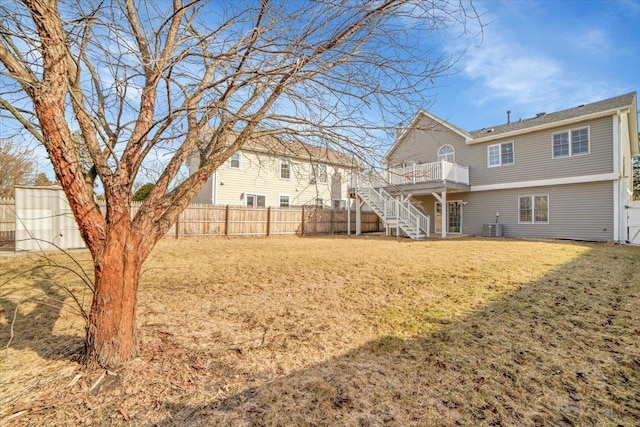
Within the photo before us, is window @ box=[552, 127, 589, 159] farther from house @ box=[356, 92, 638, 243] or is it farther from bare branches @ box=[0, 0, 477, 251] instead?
bare branches @ box=[0, 0, 477, 251]

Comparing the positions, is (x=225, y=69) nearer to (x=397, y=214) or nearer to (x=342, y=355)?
(x=342, y=355)

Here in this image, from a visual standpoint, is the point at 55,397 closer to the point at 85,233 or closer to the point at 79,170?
the point at 85,233

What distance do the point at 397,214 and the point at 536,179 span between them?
600 cm

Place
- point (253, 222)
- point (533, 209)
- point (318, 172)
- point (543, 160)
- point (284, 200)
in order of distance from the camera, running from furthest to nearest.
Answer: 1. point (284, 200)
2. point (253, 222)
3. point (533, 209)
4. point (543, 160)
5. point (318, 172)

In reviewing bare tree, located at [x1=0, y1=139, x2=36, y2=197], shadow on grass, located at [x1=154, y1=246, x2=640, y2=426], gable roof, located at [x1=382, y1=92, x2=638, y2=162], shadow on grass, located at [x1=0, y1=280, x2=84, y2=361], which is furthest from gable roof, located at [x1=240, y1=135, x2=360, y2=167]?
bare tree, located at [x1=0, y1=139, x2=36, y2=197]

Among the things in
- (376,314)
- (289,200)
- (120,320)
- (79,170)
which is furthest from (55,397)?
(289,200)

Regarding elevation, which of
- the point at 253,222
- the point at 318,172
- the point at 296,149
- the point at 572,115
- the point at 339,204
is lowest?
the point at 253,222

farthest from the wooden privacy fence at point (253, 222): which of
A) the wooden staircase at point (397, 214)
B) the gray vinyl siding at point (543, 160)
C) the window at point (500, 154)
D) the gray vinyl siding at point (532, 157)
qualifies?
the window at point (500, 154)

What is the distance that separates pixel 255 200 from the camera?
61.3ft

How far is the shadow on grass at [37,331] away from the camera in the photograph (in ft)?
9.24

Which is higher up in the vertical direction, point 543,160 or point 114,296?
point 543,160

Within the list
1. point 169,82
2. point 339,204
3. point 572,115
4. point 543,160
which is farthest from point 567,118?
point 169,82

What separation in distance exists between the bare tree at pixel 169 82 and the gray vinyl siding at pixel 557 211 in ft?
41.8

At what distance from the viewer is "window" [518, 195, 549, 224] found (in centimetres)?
1298
